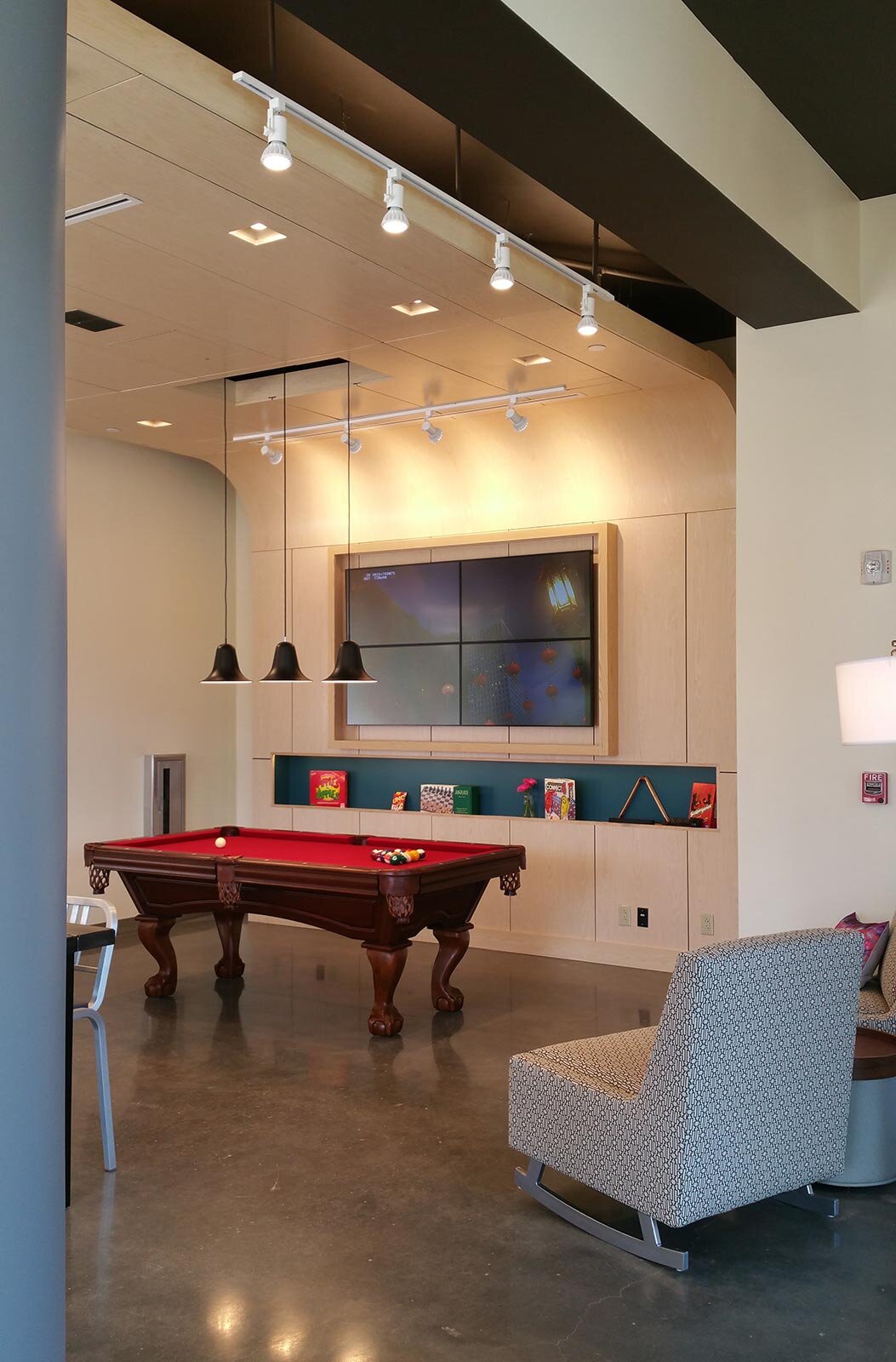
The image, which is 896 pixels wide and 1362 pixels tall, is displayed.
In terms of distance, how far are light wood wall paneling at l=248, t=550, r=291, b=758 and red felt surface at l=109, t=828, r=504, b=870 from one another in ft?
7.18

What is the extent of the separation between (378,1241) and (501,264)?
11.8ft

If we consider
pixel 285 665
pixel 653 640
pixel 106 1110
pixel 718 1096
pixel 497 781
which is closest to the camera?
pixel 718 1096

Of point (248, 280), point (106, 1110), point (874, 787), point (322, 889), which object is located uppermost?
point (248, 280)

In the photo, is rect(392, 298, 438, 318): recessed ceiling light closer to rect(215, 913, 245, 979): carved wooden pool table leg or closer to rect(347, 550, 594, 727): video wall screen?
rect(347, 550, 594, 727): video wall screen

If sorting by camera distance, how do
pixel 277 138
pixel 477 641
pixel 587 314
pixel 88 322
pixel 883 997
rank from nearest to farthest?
pixel 277 138 < pixel 883 997 < pixel 587 314 < pixel 88 322 < pixel 477 641

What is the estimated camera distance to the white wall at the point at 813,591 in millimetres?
5121

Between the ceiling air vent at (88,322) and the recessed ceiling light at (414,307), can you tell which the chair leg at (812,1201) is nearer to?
the recessed ceiling light at (414,307)

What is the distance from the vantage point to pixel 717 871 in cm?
744

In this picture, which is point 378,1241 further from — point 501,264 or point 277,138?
point 501,264

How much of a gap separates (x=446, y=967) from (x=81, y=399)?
13.5ft

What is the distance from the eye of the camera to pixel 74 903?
504 centimetres

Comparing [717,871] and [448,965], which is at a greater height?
[717,871]

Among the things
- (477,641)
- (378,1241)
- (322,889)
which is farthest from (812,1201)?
(477,641)

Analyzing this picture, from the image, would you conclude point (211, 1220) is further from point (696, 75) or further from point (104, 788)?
point (104, 788)
